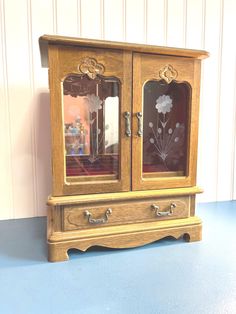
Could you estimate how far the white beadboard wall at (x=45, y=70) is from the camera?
4.27ft

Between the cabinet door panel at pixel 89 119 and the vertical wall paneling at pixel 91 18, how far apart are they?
0.50 m

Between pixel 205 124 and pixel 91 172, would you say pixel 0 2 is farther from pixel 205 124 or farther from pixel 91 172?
pixel 205 124

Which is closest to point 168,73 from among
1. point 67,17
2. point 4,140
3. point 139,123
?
point 139,123

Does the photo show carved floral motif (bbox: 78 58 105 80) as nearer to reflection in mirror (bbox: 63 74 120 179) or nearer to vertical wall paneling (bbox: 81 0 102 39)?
reflection in mirror (bbox: 63 74 120 179)

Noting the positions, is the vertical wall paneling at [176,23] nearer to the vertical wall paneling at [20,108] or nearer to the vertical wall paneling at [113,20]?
the vertical wall paneling at [113,20]

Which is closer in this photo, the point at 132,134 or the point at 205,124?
the point at 132,134

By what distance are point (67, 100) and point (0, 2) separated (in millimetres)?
718

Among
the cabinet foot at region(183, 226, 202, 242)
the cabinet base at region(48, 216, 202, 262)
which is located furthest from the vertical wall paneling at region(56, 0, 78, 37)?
the cabinet foot at region(183, 226, 202, 242)

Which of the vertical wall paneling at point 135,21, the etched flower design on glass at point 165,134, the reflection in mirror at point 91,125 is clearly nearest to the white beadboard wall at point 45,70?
the vertical wall paneling at point 135,21

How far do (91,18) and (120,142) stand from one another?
780 millimetres

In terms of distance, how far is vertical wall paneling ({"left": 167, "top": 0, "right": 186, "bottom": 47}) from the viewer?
1478mm

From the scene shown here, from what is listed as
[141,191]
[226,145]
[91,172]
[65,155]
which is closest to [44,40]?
[65,155]

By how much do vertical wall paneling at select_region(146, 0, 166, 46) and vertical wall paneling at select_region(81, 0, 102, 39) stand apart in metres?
0.29

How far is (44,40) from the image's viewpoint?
89 centimetres
